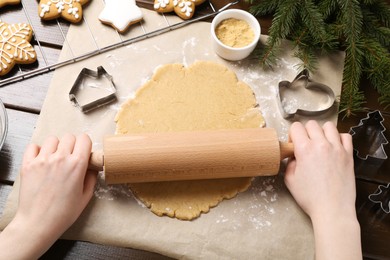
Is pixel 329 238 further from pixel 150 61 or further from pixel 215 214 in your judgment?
pixel 150 61

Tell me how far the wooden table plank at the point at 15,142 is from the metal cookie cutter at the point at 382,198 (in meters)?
0.88

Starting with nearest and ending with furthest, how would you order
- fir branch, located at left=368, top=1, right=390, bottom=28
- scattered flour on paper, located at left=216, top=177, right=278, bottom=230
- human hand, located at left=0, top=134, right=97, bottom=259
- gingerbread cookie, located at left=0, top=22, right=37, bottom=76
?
human hand, located at left=0, top=134, right=97, bottom=259, scattered flour on paper, located at left=216, top=177, right=278, bottom=230, gingerbread cookie, located at left=0, top=22, right=37, bottom=76, fir branch, located at left=368, top=1, right=390, bottom=28

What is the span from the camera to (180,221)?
112cm

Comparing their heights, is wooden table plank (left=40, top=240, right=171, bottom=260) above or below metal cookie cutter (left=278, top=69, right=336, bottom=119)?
below

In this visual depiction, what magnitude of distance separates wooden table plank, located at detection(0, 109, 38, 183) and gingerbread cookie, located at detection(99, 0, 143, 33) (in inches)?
13.3

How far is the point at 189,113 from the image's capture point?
48.3 inches

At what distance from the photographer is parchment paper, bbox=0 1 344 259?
110 cm

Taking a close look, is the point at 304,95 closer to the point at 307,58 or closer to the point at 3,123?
the point at 307,58

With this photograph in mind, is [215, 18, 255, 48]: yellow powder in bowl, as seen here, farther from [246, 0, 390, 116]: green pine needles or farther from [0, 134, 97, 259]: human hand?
[0, 134, 97, 259]: human hand

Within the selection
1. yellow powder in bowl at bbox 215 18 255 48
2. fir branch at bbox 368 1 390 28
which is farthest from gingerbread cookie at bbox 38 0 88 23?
fir branch at bbox 368 1 390 28

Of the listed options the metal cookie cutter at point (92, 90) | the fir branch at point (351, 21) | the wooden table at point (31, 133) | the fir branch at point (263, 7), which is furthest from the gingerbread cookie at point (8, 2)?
the fir branch at point (351, 21)

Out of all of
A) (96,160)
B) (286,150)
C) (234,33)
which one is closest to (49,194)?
(96,160)

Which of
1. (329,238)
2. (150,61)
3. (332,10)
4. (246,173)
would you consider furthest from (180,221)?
(332,10)

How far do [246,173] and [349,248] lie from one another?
0.91 ft
